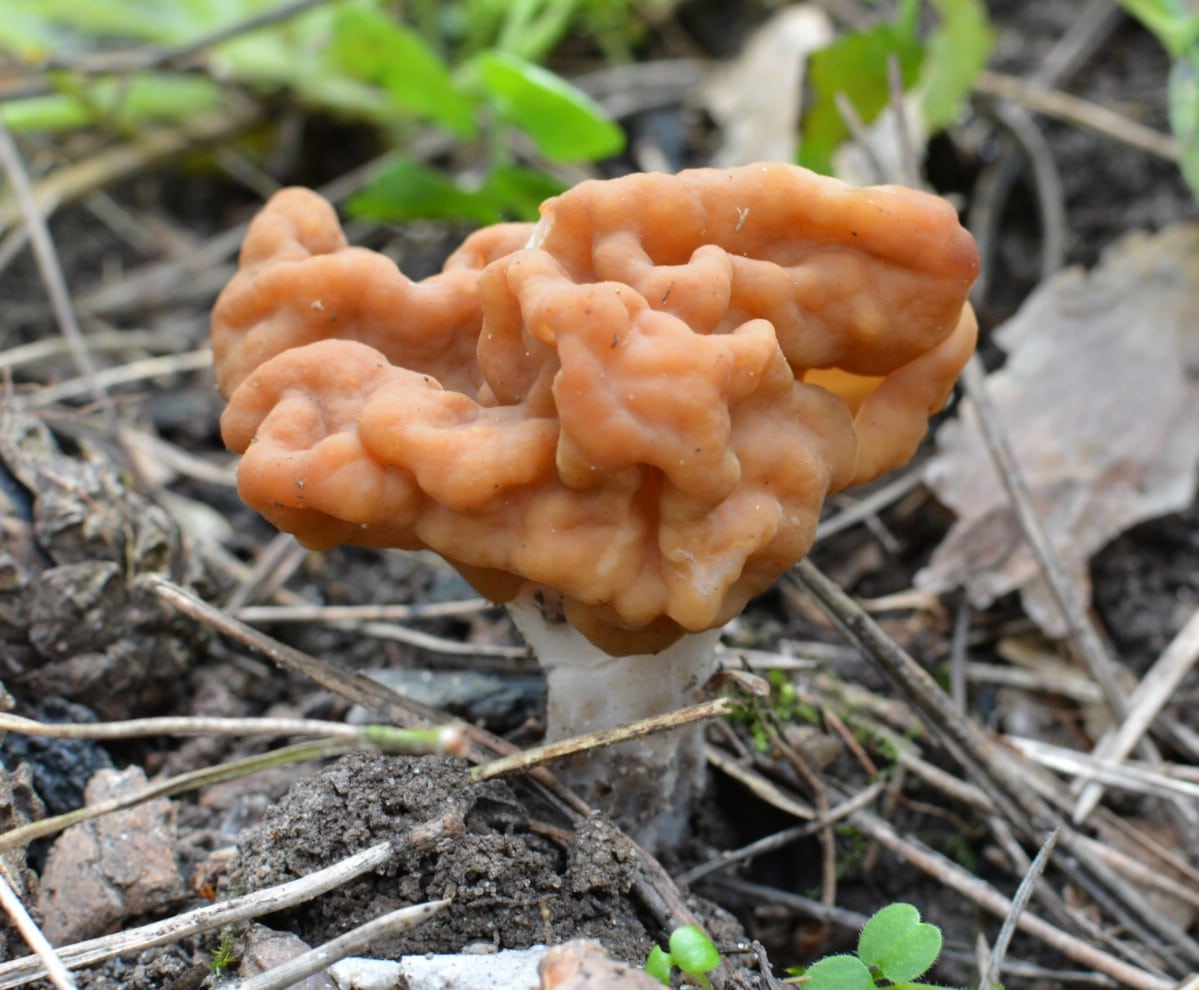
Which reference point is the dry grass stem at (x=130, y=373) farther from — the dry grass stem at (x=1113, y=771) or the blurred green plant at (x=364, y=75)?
the dry grass stem at (x=1113, y=771)

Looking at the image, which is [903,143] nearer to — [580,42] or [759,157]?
[759,157]

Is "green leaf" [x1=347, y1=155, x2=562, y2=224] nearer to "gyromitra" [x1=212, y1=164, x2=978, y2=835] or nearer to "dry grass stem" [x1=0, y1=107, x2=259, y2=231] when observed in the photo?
"dry grass stem" [x1=0, y1=107, x2=259, y2=231]

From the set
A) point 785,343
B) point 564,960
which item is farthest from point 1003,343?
point 564,960

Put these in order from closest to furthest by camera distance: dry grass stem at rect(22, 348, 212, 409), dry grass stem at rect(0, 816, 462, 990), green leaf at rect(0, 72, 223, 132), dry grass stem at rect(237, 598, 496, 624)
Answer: dry grass stem at rect(0, 816, 462, 990) → dry grass stem at rect(237, 598, 496, 624) → dry grass stem at rect(22, 348, 212, 409) → green leaf at rect(0, 72, 223, 132)

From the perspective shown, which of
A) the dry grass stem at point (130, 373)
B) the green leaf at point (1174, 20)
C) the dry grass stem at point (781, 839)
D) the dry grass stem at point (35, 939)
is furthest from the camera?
the green leaf at point (1174, 20)

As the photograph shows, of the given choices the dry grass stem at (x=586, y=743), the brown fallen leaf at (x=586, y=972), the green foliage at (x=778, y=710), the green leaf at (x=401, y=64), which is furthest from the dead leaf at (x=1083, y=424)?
the green leaf at (x=401, y=64)

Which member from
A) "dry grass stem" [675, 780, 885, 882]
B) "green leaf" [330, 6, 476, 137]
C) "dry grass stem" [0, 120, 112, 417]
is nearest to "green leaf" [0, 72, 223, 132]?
"dry grass stem" [0, 120, 112, 417]
